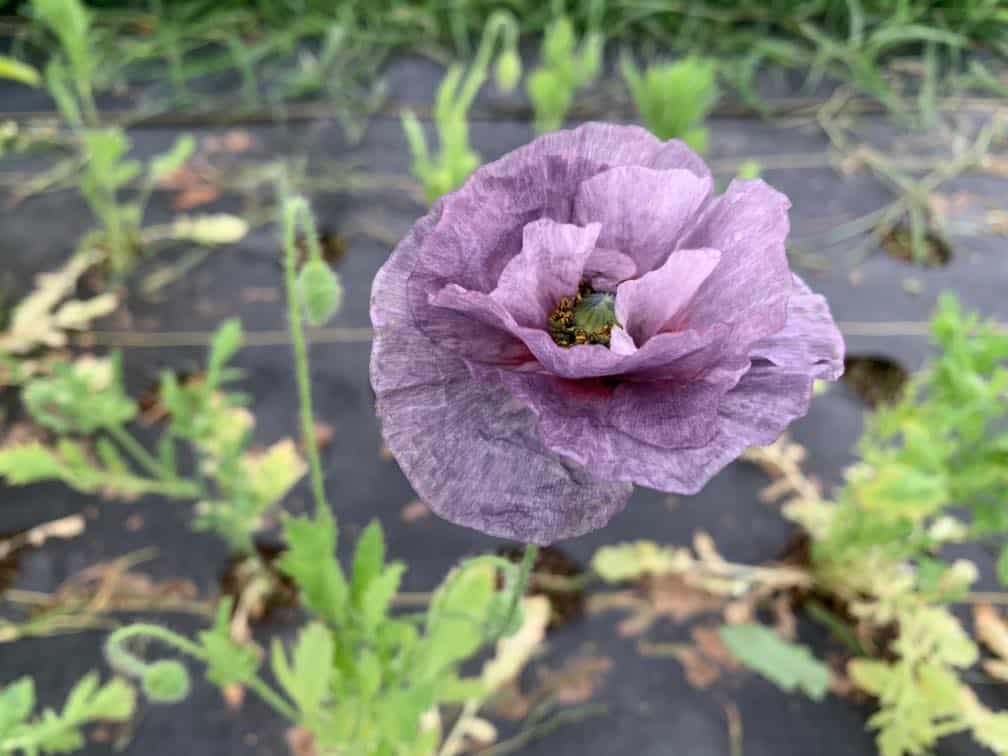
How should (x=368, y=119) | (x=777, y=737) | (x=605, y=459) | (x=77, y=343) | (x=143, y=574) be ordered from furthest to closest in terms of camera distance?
(x=368, y=119), (x=77, y=343), (x=143, y=574), (x=777, y=737), (x=605, y=459)

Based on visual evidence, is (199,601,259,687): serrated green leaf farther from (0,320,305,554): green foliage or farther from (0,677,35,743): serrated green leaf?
(0,320,305,554): green foliage

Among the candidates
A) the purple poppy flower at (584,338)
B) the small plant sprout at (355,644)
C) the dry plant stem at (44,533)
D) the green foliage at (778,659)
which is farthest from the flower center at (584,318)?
the dry plant stem at (44,533)

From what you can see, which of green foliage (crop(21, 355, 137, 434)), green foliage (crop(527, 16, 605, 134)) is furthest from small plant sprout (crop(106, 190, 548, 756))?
green foliage (crop(527, 16, 605, 134))

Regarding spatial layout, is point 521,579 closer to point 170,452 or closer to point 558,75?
point 170,452

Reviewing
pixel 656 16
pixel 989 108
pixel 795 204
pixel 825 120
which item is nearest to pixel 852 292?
pixel 795 204

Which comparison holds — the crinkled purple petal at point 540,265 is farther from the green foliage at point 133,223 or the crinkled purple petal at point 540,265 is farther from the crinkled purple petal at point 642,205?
the green foliage at point 133,223

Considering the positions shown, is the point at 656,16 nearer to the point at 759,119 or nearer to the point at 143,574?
the point at 759,119

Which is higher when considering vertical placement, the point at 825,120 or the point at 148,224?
the point at 825,120
